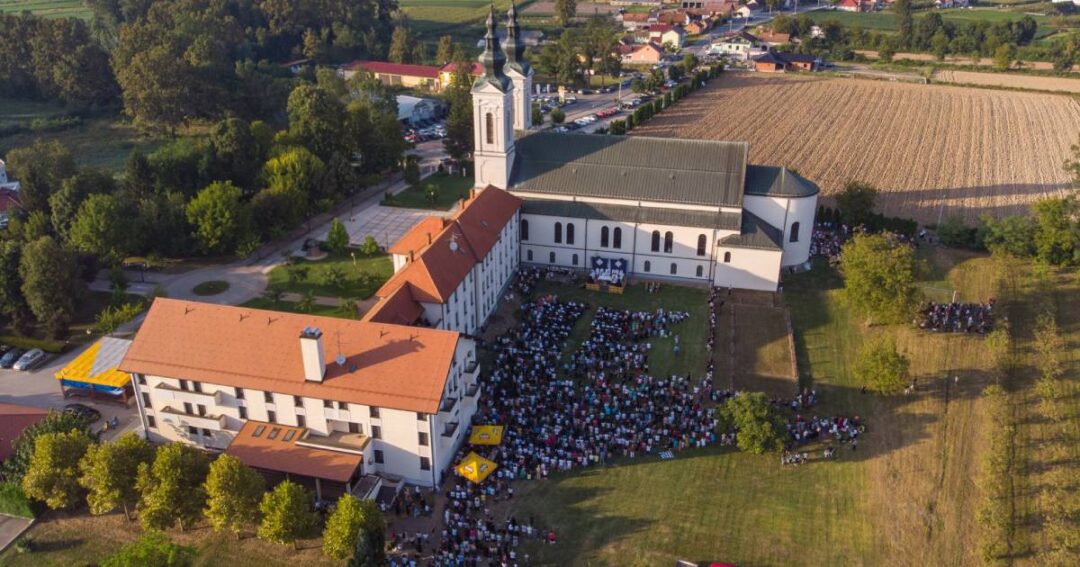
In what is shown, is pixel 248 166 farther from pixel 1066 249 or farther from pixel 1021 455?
pixel 1066 249

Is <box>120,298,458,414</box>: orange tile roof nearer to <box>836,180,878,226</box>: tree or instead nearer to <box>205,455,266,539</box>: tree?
<box>205,455,266,539</box>: tree

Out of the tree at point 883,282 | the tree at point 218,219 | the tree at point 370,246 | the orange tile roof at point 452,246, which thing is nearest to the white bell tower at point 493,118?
the orange tile roof at point 452,246

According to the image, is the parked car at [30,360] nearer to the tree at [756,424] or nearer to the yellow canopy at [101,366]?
the yellow canopy at [101,366]

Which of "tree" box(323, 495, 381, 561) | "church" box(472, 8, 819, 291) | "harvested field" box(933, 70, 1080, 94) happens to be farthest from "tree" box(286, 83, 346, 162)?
"harvested field" box(933, 70, 1080, 94)

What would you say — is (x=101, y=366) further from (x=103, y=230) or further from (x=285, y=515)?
(x=285, y=515)

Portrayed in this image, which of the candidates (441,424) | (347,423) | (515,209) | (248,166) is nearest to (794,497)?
(441,424)
